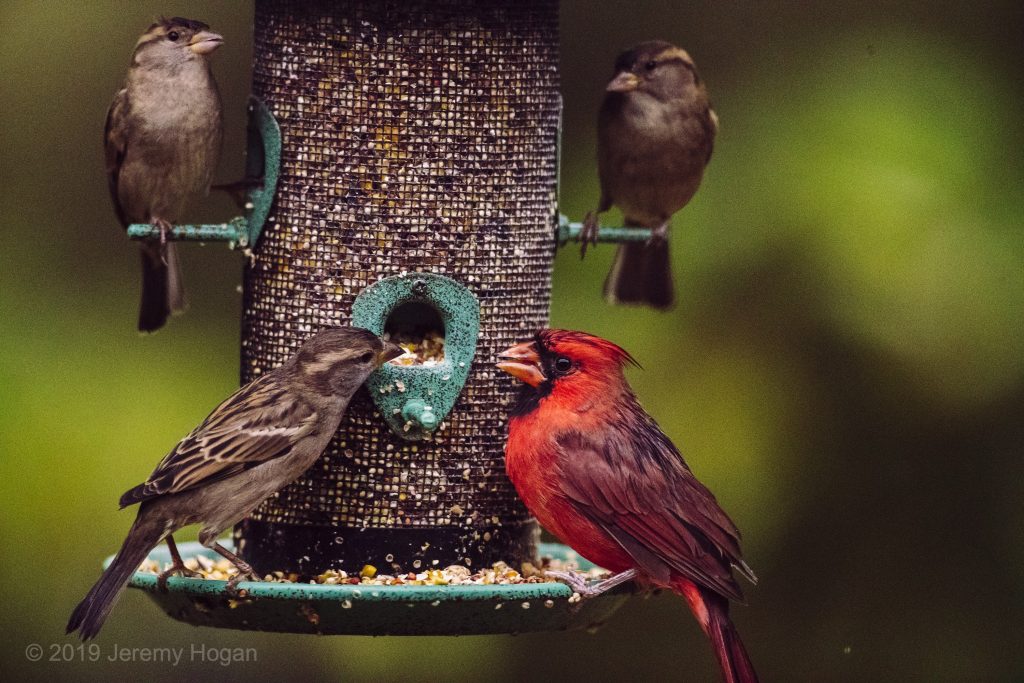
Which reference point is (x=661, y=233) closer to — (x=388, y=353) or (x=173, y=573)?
(x=388, y=353)

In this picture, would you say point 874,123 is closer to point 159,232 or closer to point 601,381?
point 601,381

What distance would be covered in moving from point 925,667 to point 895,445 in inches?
41.1

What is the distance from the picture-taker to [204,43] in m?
7.90

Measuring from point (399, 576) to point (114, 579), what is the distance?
1095 millimetres

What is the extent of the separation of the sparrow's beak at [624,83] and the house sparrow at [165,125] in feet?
6.33

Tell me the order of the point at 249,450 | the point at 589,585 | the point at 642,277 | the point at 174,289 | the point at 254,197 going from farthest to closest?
the point at 642,277 < the point at 174,289 < the point at 254,197 < the point at 589,585 < the point at 249,450

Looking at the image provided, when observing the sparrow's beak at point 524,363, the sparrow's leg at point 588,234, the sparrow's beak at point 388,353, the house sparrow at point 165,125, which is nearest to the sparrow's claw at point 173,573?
the sparrow's beak at point 388,353

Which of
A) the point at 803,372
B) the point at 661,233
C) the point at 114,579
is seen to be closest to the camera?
the point at 114,579

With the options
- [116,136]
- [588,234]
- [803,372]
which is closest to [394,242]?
[588,234]

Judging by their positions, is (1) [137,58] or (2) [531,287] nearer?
(2) [531,287]

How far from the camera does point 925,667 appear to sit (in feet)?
29.4

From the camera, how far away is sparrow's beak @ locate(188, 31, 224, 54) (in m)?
7.88

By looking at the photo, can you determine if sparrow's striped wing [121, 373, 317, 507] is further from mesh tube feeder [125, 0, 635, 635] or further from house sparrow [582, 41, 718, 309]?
house sparrow [582, 41, 718, 309]

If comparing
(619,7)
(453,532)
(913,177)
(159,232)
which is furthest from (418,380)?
(619,7)
